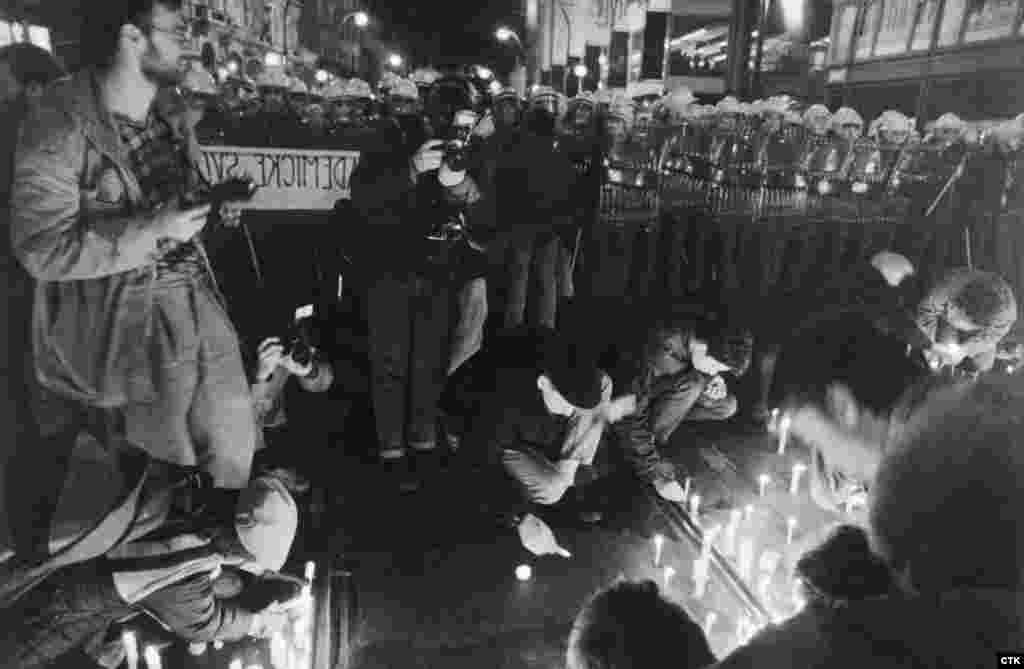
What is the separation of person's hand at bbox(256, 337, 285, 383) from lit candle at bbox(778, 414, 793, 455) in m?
3.53

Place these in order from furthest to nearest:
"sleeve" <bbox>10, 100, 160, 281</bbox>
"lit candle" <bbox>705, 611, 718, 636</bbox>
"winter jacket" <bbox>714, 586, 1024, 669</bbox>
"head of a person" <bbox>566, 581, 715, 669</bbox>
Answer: "lit candle" <bbox>705, 611, 718, 636</bbox>, "sleeve" <bbox>10, 100, 160, 281</bbox>, "head of a person" <bbox>566, 581, 715, 669</bbox>, "winter jacket" <bbox>714, 586, 1024, 669</bbox>

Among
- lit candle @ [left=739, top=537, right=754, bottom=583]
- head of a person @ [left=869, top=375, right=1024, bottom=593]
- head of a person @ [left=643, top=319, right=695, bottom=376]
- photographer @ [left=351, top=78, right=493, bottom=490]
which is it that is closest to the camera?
head of a person @ [left=869, top=375, right=1024, bottom=593]

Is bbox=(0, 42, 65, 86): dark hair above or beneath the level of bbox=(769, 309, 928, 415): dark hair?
above

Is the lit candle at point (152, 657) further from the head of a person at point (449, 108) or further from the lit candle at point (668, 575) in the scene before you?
the head of a person at point (449, 108)

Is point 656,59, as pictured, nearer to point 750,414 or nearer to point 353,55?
point 750,414

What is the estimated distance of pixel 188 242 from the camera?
281cm

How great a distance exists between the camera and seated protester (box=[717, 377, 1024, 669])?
852 millimetres

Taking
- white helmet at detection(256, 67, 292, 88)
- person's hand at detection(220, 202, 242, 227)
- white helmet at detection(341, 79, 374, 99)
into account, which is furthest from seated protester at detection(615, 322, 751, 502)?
white helmet at detection(256, 67, 292, 88)

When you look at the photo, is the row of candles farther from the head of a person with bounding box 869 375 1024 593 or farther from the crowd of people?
the head of a person with bounding box 869 375 1024 593

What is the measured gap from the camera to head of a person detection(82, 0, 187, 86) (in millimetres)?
2404

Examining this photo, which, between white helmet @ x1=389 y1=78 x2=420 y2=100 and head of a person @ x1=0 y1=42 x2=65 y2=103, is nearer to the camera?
head of a person @ x1=0 y1=42 x2=65 y2=103

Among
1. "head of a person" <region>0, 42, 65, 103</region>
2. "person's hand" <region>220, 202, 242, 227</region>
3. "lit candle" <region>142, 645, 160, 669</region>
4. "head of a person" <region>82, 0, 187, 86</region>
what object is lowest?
"lit candle" <region>142, 645, 160, 669</region>

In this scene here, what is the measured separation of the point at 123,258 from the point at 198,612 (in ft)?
4.68

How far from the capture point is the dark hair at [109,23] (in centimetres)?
239
